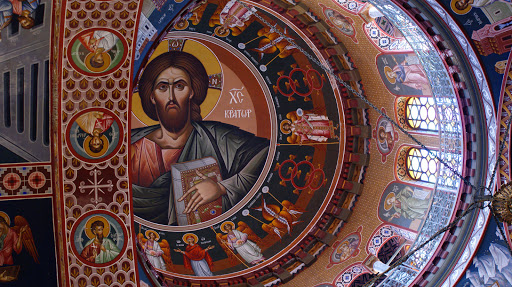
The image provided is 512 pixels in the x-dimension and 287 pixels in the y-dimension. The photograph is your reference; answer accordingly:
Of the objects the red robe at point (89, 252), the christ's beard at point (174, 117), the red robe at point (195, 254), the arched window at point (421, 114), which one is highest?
the christ's beard at point (174, 117)

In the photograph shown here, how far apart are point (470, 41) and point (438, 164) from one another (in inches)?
165

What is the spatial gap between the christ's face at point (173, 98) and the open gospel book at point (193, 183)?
1207mm

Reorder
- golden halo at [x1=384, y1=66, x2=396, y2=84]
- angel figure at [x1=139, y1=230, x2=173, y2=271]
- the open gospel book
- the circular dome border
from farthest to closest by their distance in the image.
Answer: the open gospel book → angel figure at [x1=139, y1=230, x2=173, y2=271] → the circular dome border → golden halo at [x1=384, y1=66, x2=396, y2=84]

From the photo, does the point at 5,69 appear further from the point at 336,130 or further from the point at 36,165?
the point at 336,130

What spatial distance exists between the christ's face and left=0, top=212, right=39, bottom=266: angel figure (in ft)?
23.2

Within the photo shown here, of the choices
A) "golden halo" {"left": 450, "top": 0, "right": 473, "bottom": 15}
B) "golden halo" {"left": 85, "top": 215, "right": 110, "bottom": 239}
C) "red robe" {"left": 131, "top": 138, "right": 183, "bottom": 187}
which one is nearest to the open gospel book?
"red robe" {"left": 131, "top": 138, "right": 183, "bottom": 187}

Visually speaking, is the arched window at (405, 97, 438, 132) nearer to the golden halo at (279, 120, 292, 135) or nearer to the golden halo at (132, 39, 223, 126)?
the golden halo at (279, 120, 292, 135)

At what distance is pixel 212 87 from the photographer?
54.9 ft

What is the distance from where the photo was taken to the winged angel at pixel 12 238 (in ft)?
31.9

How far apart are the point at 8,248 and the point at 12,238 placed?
18 cm

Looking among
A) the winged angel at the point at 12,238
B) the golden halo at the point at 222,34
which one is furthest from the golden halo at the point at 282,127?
the winged angel at the point at 12,238

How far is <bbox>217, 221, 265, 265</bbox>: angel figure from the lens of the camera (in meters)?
16.5

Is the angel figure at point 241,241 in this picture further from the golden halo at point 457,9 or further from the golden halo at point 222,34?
the golden halo at point 457,9

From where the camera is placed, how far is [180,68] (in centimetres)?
1633
